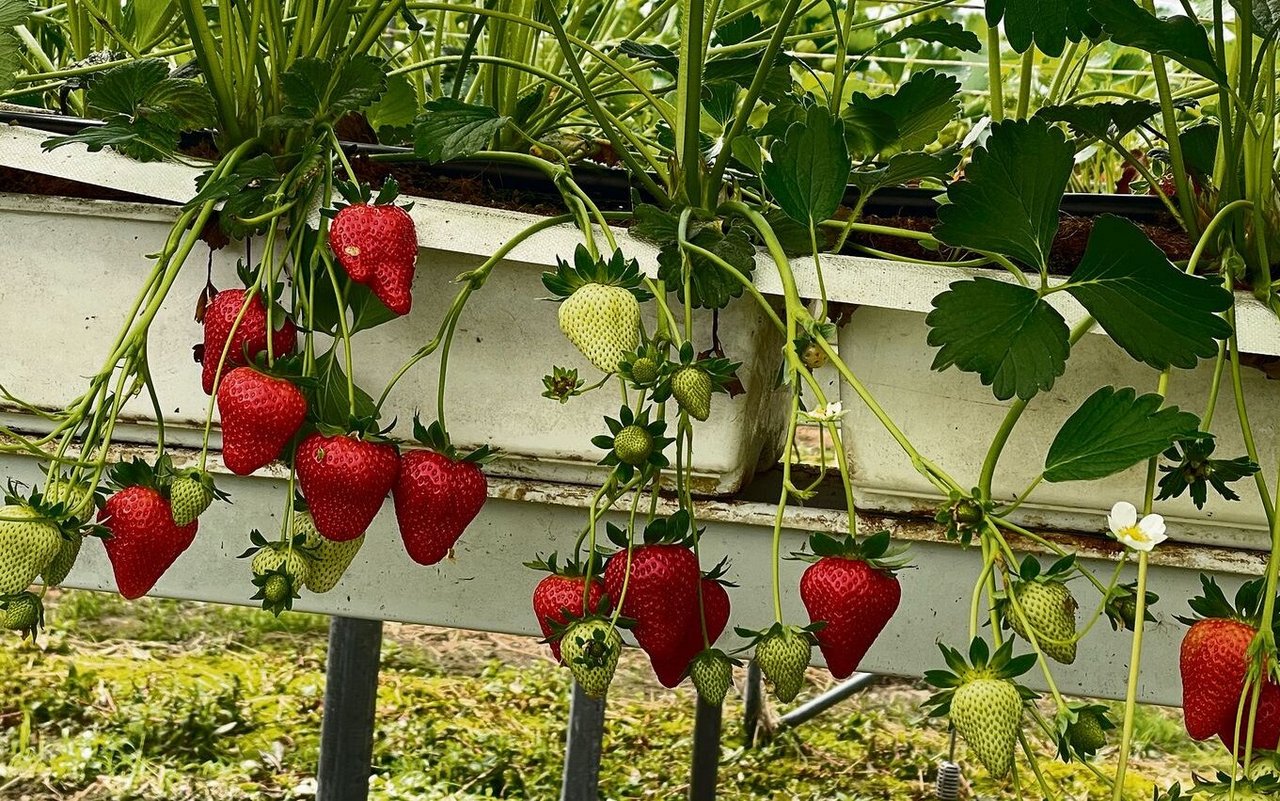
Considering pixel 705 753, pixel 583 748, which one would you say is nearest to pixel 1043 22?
pixel 583 748

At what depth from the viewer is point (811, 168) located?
0.51 m

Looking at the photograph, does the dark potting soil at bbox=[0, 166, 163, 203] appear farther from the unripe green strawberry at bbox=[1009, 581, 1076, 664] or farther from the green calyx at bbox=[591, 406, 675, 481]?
the unripe green strawberry at bbox=[1009, 581, 1076, 664]

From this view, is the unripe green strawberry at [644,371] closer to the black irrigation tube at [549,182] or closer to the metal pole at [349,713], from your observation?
the black irrigation tube at [549,182]

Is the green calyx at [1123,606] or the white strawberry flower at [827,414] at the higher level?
the white strawberry flower at [827,414]

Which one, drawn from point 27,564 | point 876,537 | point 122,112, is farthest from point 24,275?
point 876,537

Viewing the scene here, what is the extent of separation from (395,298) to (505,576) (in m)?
0.17

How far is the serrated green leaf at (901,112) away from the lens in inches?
23.8

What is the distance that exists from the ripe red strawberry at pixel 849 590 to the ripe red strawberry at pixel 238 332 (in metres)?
0.25

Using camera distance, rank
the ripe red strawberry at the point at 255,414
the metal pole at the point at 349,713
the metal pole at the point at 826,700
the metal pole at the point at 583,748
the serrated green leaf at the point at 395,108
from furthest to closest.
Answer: the metal pole at the point at 826,700, the metal pole at the point at 583,748, the metal pole at the point at 349,713, the serrated green leaf at the point at 395,108, the ripe red strawberry at the point at 255,414

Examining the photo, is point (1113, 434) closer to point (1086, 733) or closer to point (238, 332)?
point (1086, 733)

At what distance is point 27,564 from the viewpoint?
48 centimetres

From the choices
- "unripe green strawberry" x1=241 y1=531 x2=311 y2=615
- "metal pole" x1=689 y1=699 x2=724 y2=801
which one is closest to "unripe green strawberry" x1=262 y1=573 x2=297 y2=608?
"unripe green strawberry" x1=241 y1=531 x2=311 y2=615

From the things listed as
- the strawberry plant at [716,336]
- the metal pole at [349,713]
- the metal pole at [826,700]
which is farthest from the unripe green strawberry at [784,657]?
the metal pole at [826,700]

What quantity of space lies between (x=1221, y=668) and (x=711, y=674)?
188 millimetres
